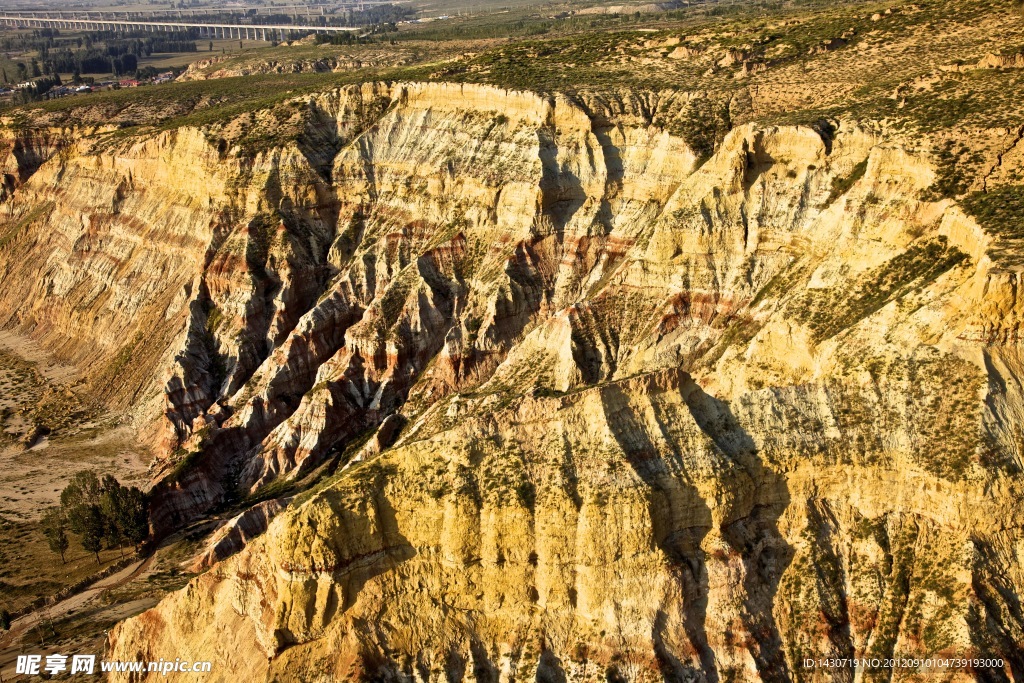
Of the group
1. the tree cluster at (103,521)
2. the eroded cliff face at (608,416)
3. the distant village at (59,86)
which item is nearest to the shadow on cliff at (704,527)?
the eroded cliff face at (608,416)

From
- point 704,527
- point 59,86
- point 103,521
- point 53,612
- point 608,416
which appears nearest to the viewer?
point 704,527

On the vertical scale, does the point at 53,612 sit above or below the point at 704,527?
below

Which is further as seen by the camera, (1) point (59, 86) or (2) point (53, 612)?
(1) point (59, 86)

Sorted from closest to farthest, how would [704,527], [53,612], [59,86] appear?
[704,527]
[53,612]
[59,86]

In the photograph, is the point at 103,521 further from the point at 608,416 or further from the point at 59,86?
the point at 59,86

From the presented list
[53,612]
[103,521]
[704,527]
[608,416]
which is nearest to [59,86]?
[103,521]

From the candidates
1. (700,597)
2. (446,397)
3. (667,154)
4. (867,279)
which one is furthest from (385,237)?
(700,597)

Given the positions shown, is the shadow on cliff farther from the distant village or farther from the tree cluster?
the distant village

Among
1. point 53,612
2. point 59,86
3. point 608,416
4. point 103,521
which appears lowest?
point 53,612
